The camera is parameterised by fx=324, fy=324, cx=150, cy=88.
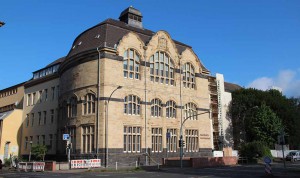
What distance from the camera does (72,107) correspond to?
41.9 metres

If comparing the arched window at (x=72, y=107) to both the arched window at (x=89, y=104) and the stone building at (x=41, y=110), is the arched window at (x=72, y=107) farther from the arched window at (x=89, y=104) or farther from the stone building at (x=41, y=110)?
the stone building at (x=41, y=110)

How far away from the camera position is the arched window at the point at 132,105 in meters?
39.8

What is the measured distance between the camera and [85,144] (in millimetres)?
38312

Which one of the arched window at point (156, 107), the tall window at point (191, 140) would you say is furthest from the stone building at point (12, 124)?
the tall window at point (191, 140)

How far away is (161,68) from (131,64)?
500 centimetres

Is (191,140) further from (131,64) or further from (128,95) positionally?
(131,64)

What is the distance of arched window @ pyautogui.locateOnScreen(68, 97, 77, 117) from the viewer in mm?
41297

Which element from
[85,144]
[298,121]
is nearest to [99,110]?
[85,144]

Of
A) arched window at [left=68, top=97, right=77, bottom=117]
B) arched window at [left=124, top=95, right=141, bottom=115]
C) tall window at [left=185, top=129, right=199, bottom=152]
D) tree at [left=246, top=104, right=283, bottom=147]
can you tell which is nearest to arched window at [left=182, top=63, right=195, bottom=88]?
tall window at [left=185, top=129, right=199, bottom=152]

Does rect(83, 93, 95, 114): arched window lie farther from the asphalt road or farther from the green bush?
the green bush

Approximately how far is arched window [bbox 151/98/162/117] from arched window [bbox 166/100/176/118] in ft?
4.82

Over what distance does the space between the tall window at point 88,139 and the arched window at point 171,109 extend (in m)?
11.0

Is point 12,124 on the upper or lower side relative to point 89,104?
lower

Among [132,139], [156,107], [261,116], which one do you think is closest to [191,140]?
[156,107]
